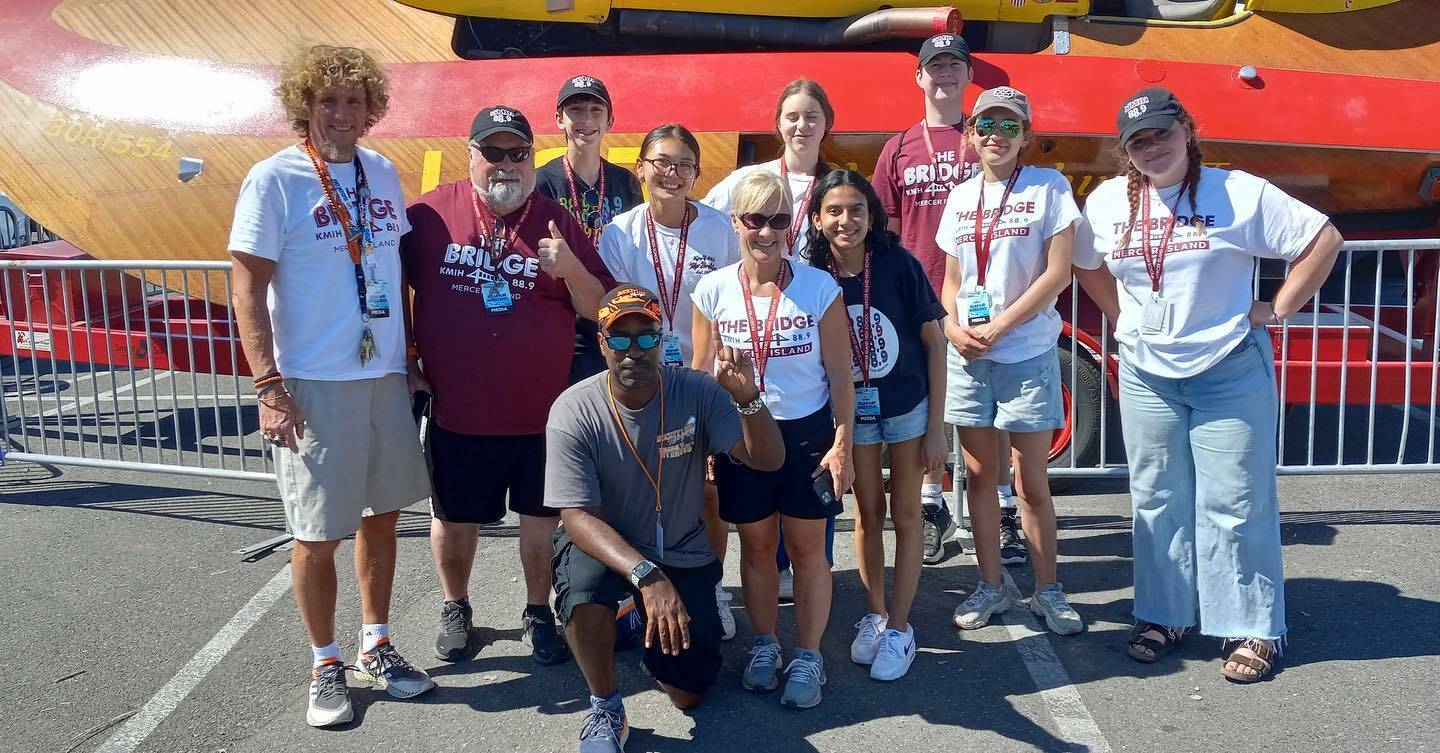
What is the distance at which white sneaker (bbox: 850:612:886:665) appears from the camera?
362cm

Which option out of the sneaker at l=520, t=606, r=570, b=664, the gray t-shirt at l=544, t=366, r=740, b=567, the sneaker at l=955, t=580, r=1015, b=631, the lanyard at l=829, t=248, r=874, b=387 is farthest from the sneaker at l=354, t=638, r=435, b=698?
the sneaker at l=955, t=580, r=1015, b=631

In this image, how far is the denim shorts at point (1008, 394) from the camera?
3734 mm

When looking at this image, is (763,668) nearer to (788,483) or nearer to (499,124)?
(788,483)

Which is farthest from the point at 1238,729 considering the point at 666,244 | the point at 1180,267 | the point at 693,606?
the point at 666,244

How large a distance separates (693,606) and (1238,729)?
162cm

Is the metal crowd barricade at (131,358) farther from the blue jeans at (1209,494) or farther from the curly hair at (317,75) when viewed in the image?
the blue jeans at (1209,494)

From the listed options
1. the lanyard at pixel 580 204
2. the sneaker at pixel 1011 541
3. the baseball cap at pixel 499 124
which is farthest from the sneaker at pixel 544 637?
the sneaker at pixel 1011 541

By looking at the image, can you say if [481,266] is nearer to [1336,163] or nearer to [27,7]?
[1336,163]

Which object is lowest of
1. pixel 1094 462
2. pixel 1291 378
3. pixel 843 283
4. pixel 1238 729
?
pixel 1238 729

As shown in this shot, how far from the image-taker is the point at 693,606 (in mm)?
3256

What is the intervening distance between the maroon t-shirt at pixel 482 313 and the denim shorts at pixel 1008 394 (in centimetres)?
128

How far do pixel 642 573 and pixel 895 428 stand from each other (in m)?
1.02

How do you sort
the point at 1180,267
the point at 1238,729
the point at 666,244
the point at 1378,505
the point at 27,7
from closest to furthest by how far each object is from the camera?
the point at 1238,729 < the point at 1180,267 < the point at 666,244 < the point at 1378,505 < the point at 27,7

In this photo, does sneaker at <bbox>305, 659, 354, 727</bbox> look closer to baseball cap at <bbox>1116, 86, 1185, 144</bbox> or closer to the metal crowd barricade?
the metal crowd barricade
